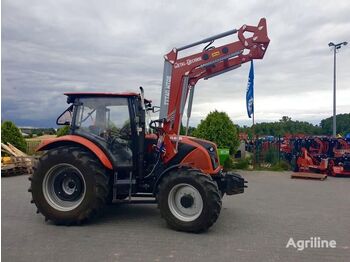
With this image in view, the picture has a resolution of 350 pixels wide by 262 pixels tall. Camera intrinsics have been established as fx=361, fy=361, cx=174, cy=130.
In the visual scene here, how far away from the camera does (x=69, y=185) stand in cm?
663

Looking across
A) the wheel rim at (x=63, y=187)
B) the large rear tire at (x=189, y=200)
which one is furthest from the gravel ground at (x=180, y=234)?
the wheel rim at (x=63, y=187)

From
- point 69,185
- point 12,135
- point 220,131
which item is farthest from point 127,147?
point 12,135

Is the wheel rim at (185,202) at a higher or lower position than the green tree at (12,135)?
lower

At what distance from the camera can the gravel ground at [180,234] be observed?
16.4 ft

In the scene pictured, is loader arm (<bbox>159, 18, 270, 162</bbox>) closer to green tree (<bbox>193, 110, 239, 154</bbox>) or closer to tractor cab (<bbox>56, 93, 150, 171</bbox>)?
tractor cab (<bbox>56, 93, 150, 171</bbox>)

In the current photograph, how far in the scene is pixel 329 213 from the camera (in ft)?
25.4

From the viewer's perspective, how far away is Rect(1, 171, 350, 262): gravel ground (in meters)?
5.00

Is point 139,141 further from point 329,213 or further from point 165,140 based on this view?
point 329,213

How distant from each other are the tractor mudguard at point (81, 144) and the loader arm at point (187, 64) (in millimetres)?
1118

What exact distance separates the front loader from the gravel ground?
0.52 m

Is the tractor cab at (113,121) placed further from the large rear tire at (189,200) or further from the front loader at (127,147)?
the large rear tire at (189,200)

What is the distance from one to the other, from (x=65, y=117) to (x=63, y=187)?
1.41m

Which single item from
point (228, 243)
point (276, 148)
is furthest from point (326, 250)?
point (276, 148)

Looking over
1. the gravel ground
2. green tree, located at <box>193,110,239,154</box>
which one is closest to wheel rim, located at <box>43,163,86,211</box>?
the gravel ground
